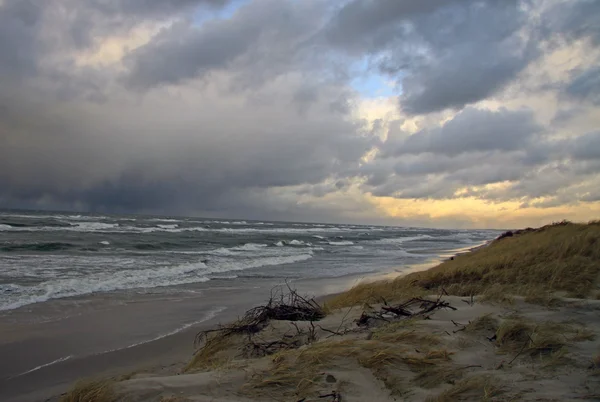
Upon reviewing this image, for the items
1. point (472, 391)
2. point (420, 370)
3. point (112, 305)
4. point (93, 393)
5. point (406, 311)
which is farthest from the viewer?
point (112, 305)

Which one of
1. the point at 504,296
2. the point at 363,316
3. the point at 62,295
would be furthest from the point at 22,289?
the point at 504,296

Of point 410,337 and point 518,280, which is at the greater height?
point 518,280

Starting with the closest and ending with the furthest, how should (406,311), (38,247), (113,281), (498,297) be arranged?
(406,311), (498,297), (113,281), (38,247)

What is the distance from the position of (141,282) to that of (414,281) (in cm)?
861

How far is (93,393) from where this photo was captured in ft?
10.3

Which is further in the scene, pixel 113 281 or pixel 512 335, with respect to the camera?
pixel 113 281

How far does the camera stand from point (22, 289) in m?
9.98

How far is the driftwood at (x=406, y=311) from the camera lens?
522 centimetres

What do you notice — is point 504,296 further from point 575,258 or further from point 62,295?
point 62,295

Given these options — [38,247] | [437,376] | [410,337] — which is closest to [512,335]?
[410,337]

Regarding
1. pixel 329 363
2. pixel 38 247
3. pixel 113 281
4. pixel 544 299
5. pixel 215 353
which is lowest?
pixel 113 281

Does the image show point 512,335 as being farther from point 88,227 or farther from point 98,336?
point 88,227

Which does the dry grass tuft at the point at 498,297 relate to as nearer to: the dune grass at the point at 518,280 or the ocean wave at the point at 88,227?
the dune grass at the point at 518,280

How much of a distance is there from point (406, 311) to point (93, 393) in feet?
13.1
